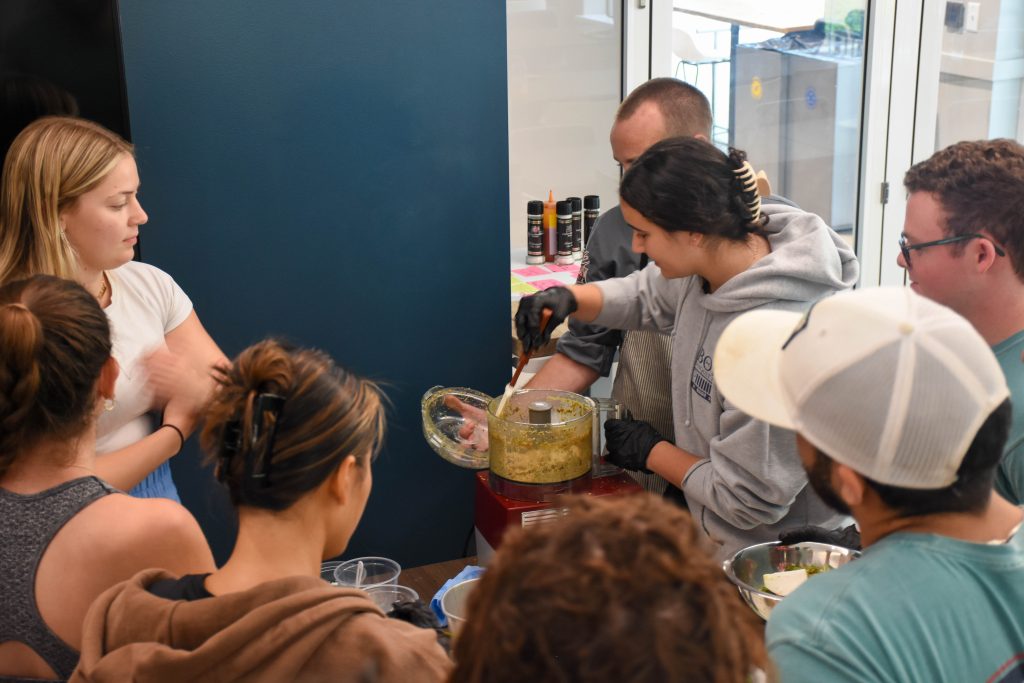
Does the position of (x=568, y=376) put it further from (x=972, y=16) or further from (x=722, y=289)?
(x=972, y=16)

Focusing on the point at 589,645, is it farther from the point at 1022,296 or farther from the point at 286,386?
the point at 1022,296

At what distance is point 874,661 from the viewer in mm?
1083

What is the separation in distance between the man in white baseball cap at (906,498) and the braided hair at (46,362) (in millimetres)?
997

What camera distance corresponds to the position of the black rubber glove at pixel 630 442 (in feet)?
7.03

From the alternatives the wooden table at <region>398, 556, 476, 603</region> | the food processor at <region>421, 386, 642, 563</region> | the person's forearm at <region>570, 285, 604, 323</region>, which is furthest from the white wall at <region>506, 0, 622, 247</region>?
the wooden table at <region>398, 556, 476, 603</region>

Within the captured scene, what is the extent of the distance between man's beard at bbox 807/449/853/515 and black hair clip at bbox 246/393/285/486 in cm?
66

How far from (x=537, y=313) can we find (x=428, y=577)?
60 cm

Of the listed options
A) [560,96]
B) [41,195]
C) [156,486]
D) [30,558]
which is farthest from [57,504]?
[560,96]

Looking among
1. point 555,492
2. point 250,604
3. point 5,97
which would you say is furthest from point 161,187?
point 250,604

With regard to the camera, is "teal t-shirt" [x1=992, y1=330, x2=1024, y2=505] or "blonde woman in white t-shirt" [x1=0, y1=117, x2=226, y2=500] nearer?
"teal t-shirt" [x1=992, y1=330, x2=1024, y2=505]

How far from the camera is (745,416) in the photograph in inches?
74.2

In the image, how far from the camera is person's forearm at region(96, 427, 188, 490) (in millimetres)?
1959

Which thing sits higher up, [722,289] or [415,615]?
[722,289]

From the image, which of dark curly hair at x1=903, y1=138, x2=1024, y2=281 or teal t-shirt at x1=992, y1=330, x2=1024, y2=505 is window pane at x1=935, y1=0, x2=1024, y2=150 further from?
teal t-shirt at x1=992, y1=330, x2=1024, y2=505
